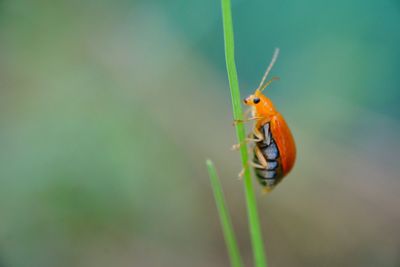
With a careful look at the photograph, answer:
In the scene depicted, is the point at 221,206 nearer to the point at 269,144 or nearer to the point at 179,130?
the point at 269,144

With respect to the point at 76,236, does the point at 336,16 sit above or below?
above

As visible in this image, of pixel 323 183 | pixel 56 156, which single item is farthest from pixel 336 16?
pixel 56 156

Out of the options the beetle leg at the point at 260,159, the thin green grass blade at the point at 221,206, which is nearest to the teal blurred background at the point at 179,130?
the beetle leg at the point at 260,159

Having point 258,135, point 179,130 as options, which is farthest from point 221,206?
point 179,130

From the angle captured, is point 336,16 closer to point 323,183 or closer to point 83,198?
point 323,183

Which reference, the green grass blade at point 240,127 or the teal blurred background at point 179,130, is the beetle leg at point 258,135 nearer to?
the green grass blade at point 240,127

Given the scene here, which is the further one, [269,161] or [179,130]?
[179,130]

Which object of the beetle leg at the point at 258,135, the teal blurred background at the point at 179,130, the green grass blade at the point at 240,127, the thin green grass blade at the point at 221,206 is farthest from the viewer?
the teal blurred background at the point at 179,130

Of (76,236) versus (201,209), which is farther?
(201,209)
